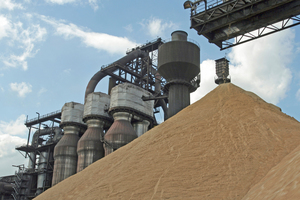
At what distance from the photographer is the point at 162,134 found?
22438 millimetres

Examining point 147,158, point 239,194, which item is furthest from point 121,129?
point 239,194

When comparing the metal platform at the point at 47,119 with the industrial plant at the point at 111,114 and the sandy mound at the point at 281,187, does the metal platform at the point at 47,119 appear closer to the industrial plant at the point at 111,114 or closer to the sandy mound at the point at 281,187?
the industrial plant at the point at 111,114

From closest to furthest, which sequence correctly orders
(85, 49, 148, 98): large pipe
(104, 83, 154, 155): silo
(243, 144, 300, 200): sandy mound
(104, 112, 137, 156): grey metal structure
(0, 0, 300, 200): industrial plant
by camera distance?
(243, 144, 300, 200): sandy mound, (0, 0, 300, 200): industrial plant, (104, 112, 137, 156): grey metal structure, (104, 83, 154, 155): silo, (85, 49, 148, 98): large pipe

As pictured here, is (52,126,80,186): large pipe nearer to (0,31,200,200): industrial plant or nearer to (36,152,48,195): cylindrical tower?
(0,31,200,200): industrial plant

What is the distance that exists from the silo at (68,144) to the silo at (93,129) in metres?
3.74

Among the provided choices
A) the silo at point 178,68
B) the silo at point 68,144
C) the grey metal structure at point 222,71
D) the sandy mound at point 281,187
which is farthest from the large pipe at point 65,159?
the sandy mound at point 281,187

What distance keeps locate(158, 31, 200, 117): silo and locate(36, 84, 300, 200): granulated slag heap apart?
1448 centimetres

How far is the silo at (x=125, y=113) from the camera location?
42.6 meters

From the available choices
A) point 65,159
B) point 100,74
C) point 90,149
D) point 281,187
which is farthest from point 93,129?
point 281,187

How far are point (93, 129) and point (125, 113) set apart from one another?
6.06 meters

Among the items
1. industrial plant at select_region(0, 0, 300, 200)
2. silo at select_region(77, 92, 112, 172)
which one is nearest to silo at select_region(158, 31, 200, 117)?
industrial plant at select_region(0, 0, 300, 200)

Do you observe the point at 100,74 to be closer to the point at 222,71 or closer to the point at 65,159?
the point at 65,159

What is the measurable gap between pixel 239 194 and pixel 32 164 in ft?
179

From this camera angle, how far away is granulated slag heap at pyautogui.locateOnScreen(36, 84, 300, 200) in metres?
15.1
